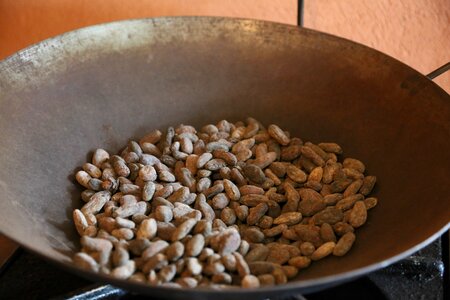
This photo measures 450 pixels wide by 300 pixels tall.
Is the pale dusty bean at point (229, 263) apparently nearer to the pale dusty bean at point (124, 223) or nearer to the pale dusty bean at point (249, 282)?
the pale dusty bean at point (249, 282)

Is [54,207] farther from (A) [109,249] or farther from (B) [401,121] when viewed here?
(B) [401,121]

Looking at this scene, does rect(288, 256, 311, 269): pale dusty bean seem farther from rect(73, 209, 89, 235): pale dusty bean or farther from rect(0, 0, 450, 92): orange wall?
rect(0, 0, 450, 92): orange wall

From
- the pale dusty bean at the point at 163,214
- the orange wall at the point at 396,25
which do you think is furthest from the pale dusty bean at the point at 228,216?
the orange wall at the point at 396,25

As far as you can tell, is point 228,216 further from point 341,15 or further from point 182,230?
point 341,15

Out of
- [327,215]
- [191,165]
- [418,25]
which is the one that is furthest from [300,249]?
[418,25]

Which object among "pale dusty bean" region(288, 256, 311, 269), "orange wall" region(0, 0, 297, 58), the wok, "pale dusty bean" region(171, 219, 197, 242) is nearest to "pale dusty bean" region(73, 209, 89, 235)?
the wok

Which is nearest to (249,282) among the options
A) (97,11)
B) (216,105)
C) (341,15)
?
(216,105)

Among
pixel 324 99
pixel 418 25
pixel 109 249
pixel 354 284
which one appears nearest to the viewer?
pixel 109 249
